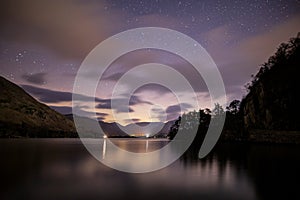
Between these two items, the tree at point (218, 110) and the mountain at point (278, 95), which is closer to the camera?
the mountain at point (278, 95)

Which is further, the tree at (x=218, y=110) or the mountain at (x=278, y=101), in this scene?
the tree at (x=218, y=110)

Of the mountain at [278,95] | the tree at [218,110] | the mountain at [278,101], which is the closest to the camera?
the mountain at [278,101]

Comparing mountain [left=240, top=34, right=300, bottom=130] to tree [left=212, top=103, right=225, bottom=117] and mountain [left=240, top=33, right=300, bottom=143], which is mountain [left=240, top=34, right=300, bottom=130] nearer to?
mountain [left=240, top=33, right=300, bottom=143]

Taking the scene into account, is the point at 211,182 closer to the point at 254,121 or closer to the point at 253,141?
the point at 253,141

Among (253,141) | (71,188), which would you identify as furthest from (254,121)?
(71,188)

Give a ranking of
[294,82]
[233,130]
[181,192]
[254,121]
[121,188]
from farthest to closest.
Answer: [233,130], [254,121], [294,82], [121,188], [181,192]

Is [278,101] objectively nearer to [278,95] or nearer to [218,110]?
[278,95]

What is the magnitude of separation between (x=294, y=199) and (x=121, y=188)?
11.2 metres

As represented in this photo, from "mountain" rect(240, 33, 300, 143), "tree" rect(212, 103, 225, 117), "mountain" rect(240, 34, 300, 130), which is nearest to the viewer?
"mountain" rect(240, 33, 300, 143)

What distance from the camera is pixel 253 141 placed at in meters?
106

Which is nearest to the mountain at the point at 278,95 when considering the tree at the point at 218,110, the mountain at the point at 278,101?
the mountain at the point at 278,101

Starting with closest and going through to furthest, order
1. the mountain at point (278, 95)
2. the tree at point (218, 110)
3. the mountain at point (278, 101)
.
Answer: the mountain at point (278, 101) → the mountain at point (278, 95) → the tree at point (218, 110)

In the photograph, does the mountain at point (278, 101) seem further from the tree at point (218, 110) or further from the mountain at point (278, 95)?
the tree at point (218, 110)

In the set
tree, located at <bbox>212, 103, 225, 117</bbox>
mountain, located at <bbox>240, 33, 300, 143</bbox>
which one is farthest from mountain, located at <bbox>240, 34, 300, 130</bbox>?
tree, located at <bbox>212, 103, 225, 117</bbox>
